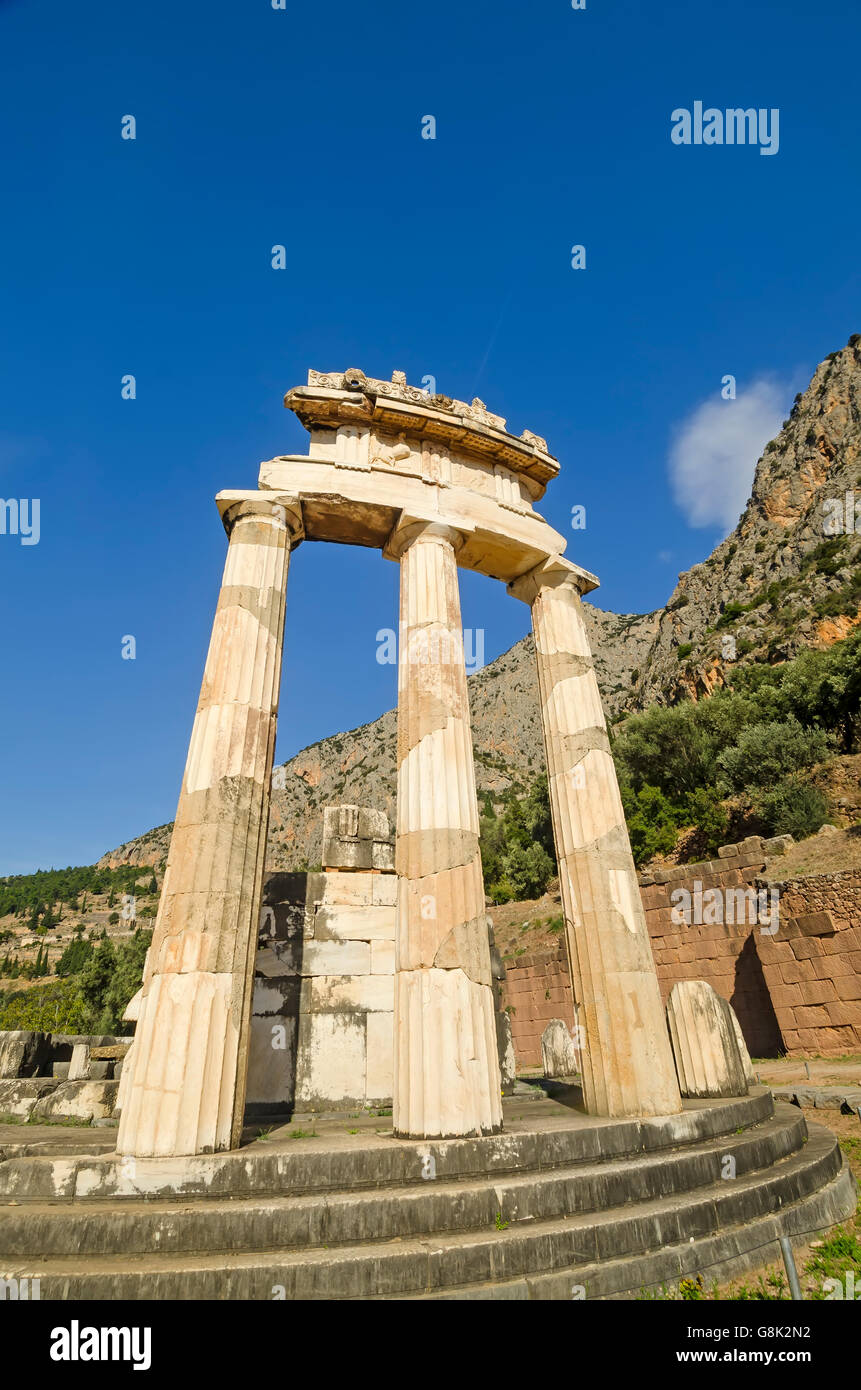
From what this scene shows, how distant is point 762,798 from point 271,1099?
79.7 feet

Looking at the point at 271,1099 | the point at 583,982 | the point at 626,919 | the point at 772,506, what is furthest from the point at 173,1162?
the point at 772,506

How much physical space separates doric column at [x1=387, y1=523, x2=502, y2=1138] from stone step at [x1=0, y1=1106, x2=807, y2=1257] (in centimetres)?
99

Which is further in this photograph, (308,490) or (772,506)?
(772,506)

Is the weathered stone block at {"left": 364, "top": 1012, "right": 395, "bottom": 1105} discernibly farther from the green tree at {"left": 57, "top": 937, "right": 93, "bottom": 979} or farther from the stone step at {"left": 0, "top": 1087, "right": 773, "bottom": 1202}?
the green tree at {"left": 57, "top": 937, "right": 93, "bottom": 979}

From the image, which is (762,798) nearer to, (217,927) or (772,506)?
(217,927)

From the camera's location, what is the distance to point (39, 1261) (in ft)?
14.6

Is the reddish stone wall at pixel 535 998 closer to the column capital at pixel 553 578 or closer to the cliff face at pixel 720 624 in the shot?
the cliff face at pixel 720 624

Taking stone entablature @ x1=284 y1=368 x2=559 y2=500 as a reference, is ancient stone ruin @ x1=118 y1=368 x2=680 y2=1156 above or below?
below

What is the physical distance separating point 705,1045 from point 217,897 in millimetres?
6858

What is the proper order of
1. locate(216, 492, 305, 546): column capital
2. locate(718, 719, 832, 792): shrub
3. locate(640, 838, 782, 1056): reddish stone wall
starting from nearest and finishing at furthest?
locate(216, 492, 305, 546): column capital < locate(640, 838, 782, 1056): reddish stone wall < locate(718, 719, 832, 792): shrub

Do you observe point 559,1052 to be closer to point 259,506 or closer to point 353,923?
point 353,923

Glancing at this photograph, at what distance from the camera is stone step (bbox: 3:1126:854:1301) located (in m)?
4.12

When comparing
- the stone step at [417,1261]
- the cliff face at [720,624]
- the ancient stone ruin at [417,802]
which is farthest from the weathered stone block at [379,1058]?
the cliff face at [720,624]

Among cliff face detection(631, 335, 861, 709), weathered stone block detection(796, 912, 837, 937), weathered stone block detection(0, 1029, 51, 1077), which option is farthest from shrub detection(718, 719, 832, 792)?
weathered stone block detection(0, 1029, 51, 1077)
